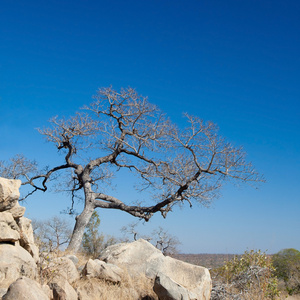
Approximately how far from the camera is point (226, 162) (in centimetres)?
1694

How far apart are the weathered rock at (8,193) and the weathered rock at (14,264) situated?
0.84 metres

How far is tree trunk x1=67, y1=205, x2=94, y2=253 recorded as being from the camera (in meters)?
16.8

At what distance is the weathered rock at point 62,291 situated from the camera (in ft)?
23.1

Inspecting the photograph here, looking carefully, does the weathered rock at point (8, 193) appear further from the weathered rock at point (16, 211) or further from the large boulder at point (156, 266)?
the large boulder at point (156, 266)

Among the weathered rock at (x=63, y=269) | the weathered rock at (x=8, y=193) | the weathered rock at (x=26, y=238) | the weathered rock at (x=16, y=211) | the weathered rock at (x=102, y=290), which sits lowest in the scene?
the weathered rock at (x=102, y=290)

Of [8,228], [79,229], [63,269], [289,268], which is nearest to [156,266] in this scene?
[63,269]

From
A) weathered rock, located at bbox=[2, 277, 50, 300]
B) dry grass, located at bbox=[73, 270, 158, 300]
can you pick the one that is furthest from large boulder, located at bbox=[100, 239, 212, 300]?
weathered rock, located at bbox=[2, 277, 50, 300]

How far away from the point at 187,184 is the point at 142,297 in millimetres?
8649

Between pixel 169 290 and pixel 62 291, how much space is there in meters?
2.34

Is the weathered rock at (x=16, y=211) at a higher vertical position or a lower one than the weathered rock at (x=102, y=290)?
higher

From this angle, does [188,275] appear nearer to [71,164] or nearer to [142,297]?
[142,297]

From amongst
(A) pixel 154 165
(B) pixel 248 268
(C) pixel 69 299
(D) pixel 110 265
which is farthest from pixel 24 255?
(A) pixel 154 165

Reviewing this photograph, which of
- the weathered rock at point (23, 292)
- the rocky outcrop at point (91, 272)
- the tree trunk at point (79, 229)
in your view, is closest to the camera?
the weathered rock at point (23, 292)

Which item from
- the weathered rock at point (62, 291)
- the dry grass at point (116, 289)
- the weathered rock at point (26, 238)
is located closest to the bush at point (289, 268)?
the dry grass at point (116, 289)
